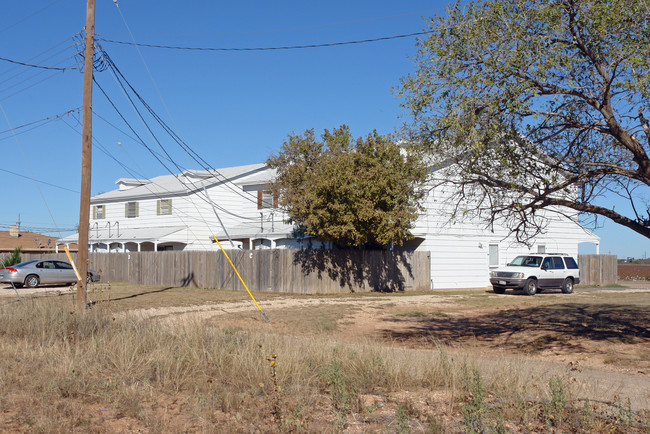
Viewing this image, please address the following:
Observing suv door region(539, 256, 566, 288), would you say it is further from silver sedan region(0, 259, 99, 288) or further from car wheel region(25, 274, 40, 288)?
car wheel region(25, 274, 40, 288)

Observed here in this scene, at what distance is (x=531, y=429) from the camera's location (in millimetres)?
5898

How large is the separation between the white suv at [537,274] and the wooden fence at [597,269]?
6.73 metres

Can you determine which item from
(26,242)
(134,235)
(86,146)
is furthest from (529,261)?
(26,242)

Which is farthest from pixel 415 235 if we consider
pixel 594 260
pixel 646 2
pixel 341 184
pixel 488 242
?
pixel 646 2

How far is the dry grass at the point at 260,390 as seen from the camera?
235 inches

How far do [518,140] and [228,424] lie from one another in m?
8.52

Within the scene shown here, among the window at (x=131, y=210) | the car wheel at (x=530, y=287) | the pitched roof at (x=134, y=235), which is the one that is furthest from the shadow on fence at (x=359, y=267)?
the window at (x=131, y=210)

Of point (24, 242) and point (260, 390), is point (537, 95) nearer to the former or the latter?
point (260, 390)

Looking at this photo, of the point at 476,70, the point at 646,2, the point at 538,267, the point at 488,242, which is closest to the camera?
the point at 646,2

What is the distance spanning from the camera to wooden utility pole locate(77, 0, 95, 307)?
16.8 meters

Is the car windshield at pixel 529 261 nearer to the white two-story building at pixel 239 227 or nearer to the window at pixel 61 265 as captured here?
the white two-story building at pixel 239 227

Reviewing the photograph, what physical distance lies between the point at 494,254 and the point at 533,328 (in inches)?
730

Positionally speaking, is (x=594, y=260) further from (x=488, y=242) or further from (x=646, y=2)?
(x=646, y=2)

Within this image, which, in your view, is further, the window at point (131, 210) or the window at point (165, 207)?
the window at point (131, 210)
